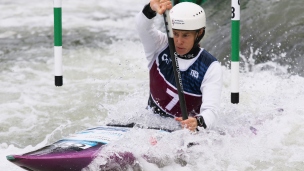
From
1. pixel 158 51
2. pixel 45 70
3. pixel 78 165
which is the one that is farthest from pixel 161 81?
pixel 45 70

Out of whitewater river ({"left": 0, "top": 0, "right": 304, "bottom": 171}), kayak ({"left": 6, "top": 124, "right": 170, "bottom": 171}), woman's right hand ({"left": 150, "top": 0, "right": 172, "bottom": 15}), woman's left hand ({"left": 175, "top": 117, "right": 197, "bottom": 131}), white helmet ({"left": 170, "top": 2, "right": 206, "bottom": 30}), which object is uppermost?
woman's right hand ({"left": 150, "top": 0, "right": 172, "bottom": 15})

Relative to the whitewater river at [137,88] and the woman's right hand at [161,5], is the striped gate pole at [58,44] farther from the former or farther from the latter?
the woman's right hand at [161,5]

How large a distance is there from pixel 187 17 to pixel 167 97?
560 millimetres

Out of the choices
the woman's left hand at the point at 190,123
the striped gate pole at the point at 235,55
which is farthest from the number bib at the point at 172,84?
the striped gate pole at the point at 235,55

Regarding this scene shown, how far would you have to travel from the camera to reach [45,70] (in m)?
8.12

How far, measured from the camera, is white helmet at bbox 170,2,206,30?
168 inches

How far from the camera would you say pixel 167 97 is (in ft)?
14.8

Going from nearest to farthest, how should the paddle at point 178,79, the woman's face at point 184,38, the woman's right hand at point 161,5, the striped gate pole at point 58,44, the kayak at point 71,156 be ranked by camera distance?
the kayak at point 71,156 < the woman's right hand at point 161,5 < the paddle at point 178,79 < the woman's face at point 184,38 < the striped gate pole at point 58,44

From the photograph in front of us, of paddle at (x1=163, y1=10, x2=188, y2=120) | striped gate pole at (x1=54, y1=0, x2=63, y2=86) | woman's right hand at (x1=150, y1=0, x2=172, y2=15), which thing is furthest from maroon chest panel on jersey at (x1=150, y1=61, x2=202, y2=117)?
striped gate pole at (x1=54, y1=0, x2=63, y2=86)

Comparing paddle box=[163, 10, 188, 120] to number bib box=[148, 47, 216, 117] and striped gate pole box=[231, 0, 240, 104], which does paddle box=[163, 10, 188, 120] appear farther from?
striped gate pole box=[231, 0, 240, 104]

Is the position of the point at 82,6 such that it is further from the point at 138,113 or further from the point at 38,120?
the point at 138,113

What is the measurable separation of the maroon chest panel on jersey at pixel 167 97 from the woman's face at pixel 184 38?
26 cm

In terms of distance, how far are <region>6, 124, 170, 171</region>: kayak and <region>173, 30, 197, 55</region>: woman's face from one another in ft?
2.13

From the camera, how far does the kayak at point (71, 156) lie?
3.90 metres
